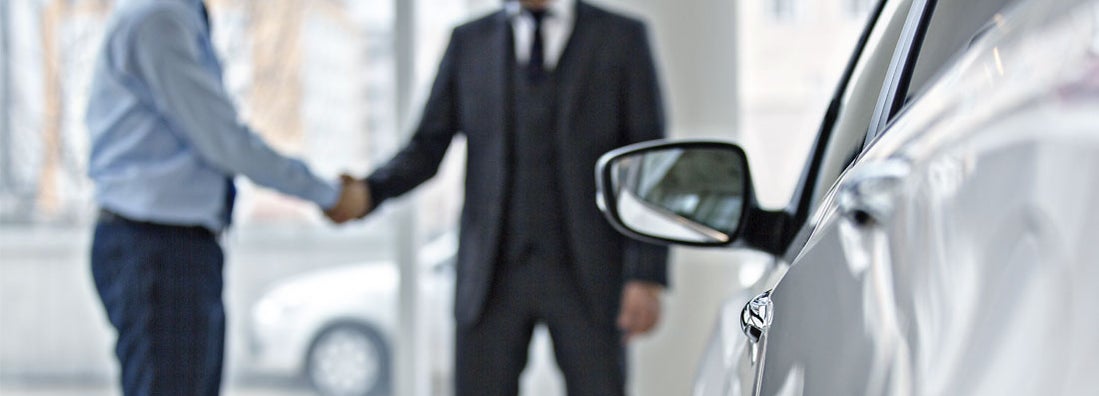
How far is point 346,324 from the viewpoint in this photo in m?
3.71

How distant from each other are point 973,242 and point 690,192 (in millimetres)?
777

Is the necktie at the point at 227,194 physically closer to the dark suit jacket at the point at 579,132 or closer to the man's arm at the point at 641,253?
the dark suit jacket at the point at 579,132

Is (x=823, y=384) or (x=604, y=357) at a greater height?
(x=823, y=384)

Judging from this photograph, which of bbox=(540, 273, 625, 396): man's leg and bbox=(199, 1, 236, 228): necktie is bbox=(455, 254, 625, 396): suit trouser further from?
bbox=(199, 1, 236, 228): necktie

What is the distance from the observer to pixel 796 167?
11.7 ft

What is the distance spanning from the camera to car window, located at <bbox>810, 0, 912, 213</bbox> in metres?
0.93

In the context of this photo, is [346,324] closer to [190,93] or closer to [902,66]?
[190,93]

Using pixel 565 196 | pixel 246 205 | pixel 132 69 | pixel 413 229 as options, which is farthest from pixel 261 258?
pixel 565 196

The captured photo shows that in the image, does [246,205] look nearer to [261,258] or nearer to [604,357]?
[261,258]

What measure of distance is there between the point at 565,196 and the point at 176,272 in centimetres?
74

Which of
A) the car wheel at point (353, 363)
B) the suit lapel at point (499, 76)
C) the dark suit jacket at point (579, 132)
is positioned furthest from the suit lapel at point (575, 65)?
the car wheel at point (353, 363)

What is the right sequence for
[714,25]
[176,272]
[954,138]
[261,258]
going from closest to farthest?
Answer: [954,138], [176,272], [714,25], [261,258]

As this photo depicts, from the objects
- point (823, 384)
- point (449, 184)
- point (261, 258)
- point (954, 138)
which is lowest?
point (261, 258)

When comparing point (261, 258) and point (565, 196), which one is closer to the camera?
point (565, 196)
